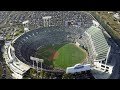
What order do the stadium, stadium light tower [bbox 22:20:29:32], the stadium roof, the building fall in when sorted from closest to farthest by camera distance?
1. the building
2. the stadium
3. the stadium roof
4. stadium light tower [bbox 22:20:29:32]

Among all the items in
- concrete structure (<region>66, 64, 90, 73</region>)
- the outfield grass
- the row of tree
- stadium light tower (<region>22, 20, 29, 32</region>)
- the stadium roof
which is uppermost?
stadium light tower (<region>22, 20, 29, 32</region>)

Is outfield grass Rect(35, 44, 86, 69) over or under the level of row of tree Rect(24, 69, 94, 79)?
over

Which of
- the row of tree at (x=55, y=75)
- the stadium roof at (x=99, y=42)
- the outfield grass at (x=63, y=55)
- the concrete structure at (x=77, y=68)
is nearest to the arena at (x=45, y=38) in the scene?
the outfield grass at (x=63, y=55)

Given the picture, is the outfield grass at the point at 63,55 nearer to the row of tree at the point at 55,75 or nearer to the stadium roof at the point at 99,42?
the stadium roof at the point at 99,42

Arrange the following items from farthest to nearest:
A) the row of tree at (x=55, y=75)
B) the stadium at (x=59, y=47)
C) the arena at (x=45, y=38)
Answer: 1. the arena at (x=45, y=38)
2. the stadium at (x=59, y=47)
3. the row of tree at (x=55, y=75)

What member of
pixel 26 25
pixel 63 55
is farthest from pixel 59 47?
pixel 26 25

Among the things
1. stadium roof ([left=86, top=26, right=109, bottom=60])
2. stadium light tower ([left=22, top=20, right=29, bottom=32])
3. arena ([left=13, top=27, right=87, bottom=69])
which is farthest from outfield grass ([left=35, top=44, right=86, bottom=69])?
stadium light tower ([left=22, top=20, right=29, bottom=32])

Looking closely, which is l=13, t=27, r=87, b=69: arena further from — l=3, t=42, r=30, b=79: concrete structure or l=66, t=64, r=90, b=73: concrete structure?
l=66, t=64, r=90, b=73: concrete structure
